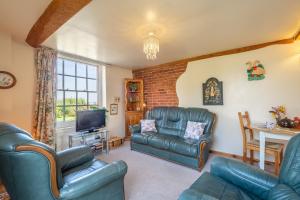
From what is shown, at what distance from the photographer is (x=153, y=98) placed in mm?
4781

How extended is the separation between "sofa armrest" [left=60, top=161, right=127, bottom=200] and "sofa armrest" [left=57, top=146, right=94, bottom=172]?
602mm

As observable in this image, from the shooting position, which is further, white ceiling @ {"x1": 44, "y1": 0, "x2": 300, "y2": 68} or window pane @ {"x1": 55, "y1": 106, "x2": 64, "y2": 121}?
window pane @ {"x1": 55, "y1": 106, "x2": 64, "y2": 121}

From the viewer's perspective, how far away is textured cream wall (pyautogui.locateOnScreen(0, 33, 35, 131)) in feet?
7.80

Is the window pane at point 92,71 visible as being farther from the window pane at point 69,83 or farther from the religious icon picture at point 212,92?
the religious icon picture at point 212,92

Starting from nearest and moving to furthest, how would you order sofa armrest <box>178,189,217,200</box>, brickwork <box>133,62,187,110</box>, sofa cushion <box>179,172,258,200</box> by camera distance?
sofa armrest <box>178,189,217,200</box> → sofa cushion <box>179,172,258,200</box> → brickwork <box>133,62,187,110</box>

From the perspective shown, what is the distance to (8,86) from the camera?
246 cm

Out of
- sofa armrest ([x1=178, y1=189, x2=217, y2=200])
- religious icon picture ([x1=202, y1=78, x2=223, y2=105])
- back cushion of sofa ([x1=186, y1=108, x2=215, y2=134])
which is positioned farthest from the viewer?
religious icon picture ([x1=202, y1=78, x2=223, y2=105])

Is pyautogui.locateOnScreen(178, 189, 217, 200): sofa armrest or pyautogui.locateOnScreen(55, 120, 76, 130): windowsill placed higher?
pyautogui.locateOnScreen(55, 120, 76, 130): windowsill

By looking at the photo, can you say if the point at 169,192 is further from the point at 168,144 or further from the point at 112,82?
the point at 112,82

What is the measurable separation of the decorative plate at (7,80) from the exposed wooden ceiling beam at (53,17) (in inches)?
28.2

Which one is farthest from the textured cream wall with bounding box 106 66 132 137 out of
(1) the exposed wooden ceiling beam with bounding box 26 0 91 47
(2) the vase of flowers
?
(2) the vase of flowers

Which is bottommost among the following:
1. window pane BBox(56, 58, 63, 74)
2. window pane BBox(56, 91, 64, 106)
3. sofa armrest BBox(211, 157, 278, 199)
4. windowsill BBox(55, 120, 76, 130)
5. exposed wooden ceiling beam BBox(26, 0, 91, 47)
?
sofa armrest BBox(211, 157, 278, 199)

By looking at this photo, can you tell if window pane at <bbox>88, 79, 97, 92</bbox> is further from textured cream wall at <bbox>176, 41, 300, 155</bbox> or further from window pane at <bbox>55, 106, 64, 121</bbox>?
textured cream wall at <bbox>176, 41, 300, 155</bbox>

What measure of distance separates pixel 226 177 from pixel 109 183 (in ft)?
3.95
